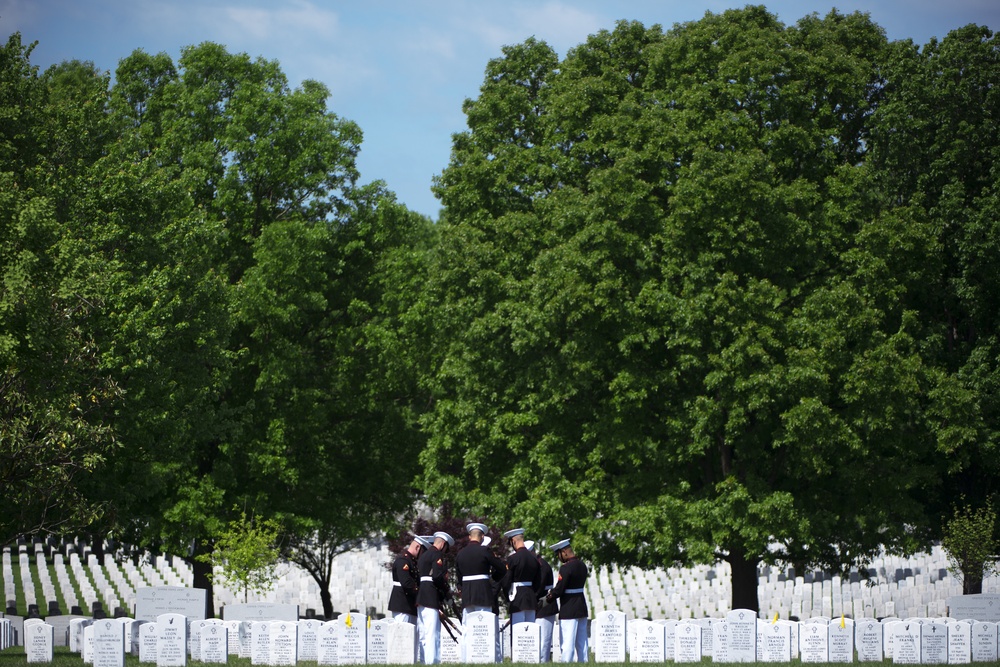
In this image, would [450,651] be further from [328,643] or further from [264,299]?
[264,299]

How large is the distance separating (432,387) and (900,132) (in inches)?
507

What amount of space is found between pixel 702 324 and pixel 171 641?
12.8 meters

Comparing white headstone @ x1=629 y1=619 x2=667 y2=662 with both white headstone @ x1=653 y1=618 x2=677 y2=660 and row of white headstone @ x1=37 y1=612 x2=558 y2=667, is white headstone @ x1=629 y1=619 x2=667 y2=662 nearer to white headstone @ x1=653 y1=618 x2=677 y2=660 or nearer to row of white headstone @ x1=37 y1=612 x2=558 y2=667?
white headstone @ x1=653 y1=618 x2=677 y2=660

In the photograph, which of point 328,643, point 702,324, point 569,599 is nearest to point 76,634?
point 328,643

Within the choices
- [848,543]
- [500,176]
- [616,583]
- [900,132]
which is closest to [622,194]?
[500,176]

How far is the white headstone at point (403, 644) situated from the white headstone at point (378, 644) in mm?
77

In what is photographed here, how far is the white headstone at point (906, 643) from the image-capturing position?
744 inches

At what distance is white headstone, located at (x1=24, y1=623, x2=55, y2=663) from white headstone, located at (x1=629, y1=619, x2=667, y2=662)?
949cm

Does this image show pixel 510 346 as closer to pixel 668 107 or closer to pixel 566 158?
pixel 566 158

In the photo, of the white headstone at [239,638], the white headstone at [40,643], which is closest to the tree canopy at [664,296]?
the white headstone at [40,643]

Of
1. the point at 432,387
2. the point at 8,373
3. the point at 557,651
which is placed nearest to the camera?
the point at 8,373

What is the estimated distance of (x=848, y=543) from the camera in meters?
A: 27.8

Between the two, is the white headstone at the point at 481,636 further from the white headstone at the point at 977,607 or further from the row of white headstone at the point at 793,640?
the white headstone at the point at 977,607

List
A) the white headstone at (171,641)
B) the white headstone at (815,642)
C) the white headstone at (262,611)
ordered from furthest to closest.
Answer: the white headstone at (262,611), the white headstone at (815,642), the white headstone at (171,641)
